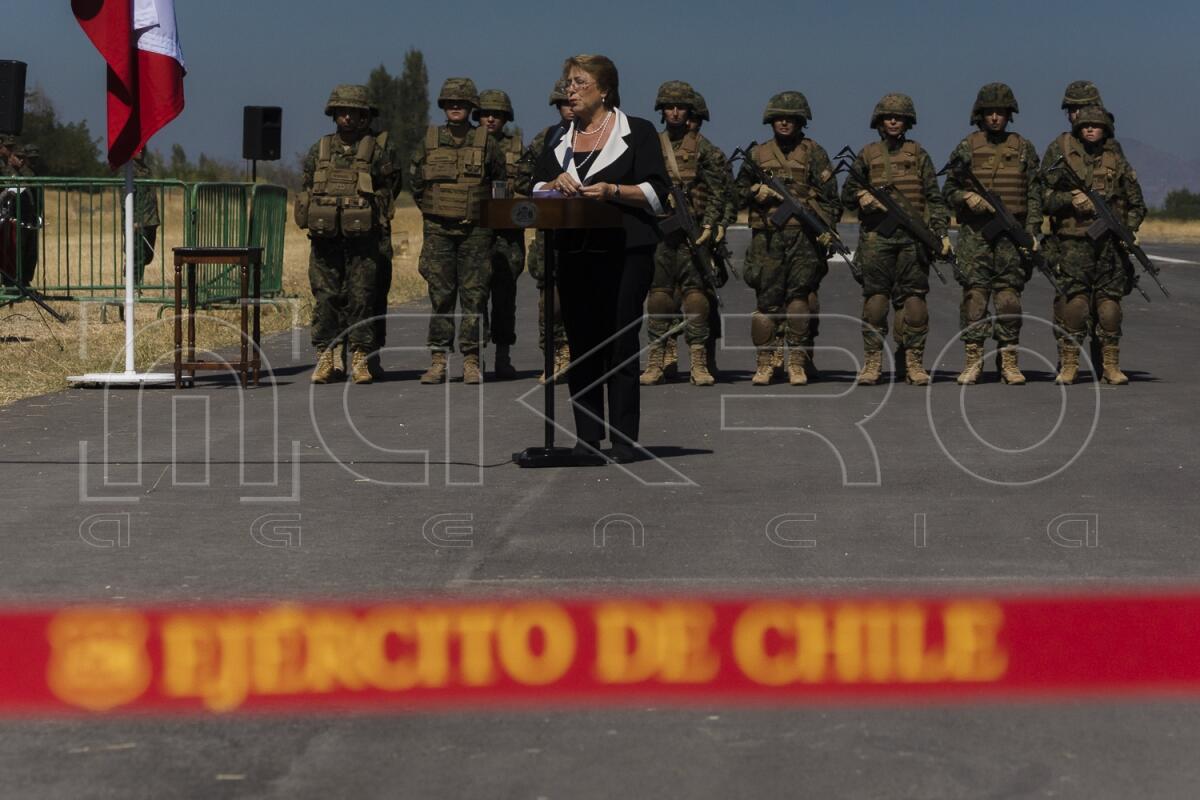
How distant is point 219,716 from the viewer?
205 inches

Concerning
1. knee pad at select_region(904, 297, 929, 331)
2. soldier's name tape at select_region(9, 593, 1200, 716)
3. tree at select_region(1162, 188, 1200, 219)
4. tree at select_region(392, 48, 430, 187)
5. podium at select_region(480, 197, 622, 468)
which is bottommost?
soldier's name tape at select_region(9, 593, 1200, 716)

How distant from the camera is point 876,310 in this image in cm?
1523

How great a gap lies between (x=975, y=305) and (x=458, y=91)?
13.0 ft

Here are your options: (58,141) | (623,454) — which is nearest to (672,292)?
(623,454)

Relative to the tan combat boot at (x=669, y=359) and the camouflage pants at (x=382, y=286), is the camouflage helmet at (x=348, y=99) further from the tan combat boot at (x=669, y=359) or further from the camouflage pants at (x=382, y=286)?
the tan combat boot at (x=669, y=359)

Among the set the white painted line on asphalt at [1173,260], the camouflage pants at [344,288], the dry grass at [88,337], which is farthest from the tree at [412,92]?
the camouflage pants at [344,288]

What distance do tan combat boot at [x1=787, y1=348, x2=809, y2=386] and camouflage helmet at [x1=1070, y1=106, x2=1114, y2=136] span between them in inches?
98.2

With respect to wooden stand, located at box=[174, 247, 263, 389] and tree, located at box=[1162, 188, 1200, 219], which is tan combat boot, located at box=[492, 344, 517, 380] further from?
tree, located at box=[1162, 188, 1200, 219]

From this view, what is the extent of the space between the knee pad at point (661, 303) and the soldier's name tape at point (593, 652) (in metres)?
8.78

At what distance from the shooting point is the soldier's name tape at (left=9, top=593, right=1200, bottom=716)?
5422 mm

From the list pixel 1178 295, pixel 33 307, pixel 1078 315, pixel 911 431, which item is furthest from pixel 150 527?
pixel 1178 295

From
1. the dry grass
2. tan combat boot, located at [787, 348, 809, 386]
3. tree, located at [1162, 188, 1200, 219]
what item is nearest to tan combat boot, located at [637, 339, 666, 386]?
tan combat boot, located at [787, 348, 809, 386]

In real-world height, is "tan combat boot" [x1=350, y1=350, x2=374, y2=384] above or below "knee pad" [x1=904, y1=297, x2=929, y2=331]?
below

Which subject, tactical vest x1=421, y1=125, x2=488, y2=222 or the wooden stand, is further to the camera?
tactical vest x1=421, y1=125, x2=488, y2=222
